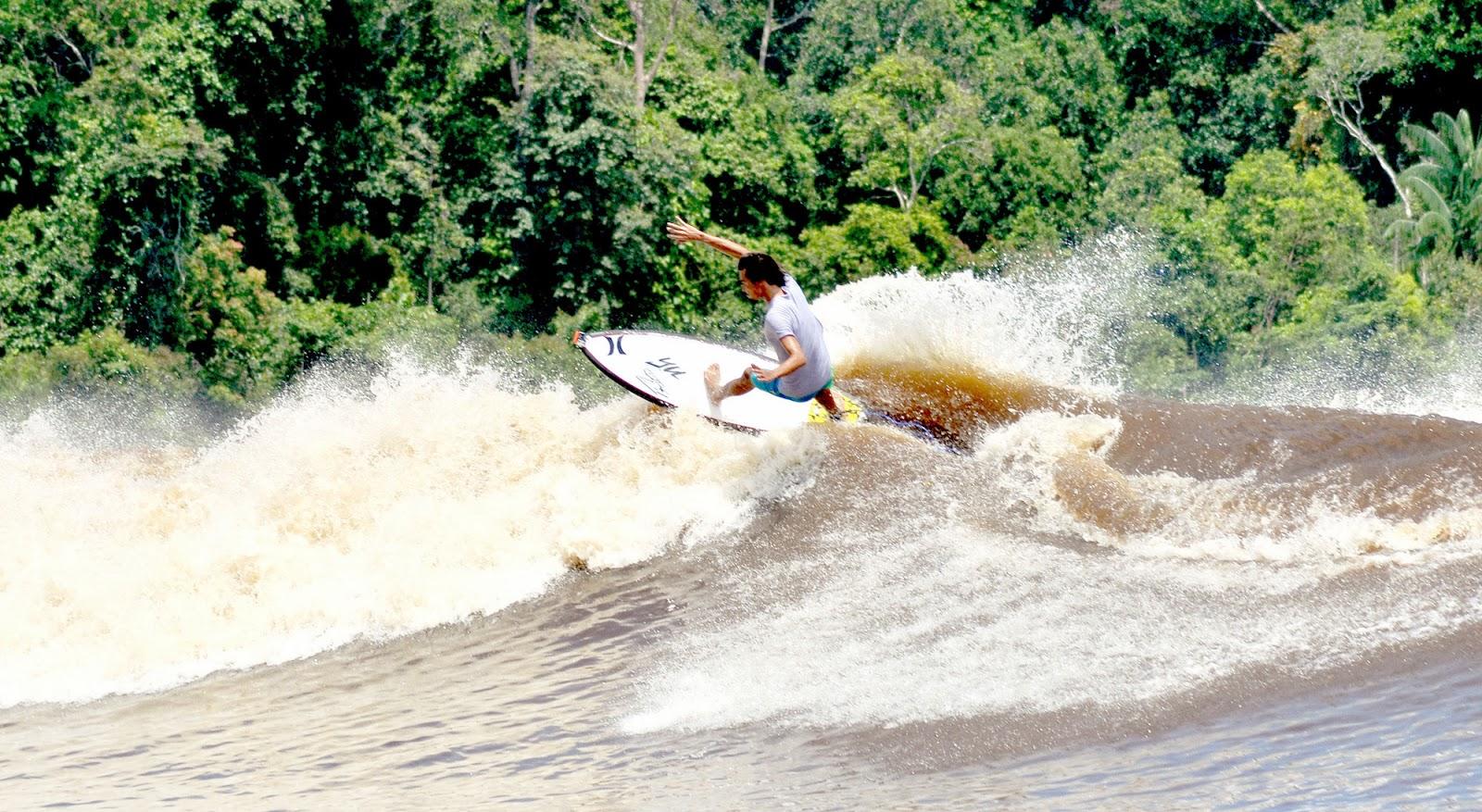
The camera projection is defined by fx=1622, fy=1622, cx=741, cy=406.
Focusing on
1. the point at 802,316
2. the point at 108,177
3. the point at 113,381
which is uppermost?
the point at 802,316

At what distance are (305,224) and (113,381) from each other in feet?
14.6

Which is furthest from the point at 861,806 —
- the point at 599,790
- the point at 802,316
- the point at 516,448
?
the point at 516,448

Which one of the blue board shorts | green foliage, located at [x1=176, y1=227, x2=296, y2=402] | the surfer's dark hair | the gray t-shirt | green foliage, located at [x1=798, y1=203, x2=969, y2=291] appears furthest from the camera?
green foliage, located at [x1=798, y1=203, x2=969, y2=291]

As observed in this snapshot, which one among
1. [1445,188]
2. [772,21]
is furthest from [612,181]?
[1445,188]

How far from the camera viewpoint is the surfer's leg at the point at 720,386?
964cm

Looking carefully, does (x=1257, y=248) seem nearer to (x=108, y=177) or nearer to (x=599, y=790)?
(x=108, y=177)

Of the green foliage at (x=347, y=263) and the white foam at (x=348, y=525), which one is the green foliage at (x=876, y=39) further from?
the white foam at (x=348, y=525)

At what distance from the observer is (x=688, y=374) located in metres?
10.2

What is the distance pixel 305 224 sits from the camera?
23.1m

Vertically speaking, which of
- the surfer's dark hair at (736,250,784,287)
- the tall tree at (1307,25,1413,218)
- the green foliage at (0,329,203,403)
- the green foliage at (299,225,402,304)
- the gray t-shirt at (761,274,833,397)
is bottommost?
the green foliage at (0,329,203,403)

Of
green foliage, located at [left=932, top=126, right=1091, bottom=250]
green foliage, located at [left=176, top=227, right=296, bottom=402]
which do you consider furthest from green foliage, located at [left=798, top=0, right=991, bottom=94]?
green foliage, located at [left=176, top=227, right=296, bottom=402]

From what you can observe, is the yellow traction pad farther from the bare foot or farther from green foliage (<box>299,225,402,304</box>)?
green foliage (<box>299,225,402,304</box>)

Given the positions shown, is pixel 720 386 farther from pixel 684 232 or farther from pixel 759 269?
pixel 759 269

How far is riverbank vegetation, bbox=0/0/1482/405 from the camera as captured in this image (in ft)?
67.7
